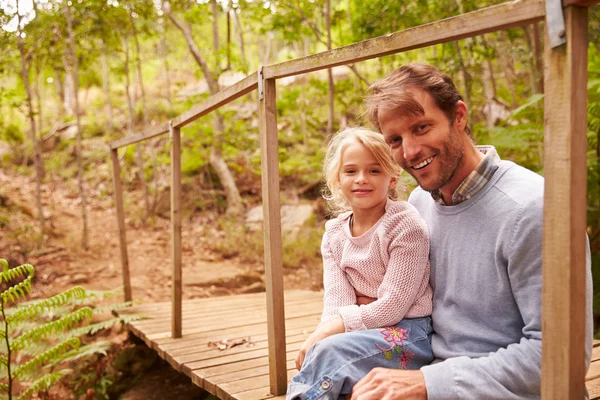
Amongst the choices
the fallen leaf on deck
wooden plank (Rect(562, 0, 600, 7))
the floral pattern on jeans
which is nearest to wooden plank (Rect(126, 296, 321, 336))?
the fallen leaf on deck

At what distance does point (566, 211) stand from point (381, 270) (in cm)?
105

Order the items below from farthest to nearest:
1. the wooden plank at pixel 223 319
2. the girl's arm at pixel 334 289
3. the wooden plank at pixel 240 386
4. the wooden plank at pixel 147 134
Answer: the wooden plank at pixel 223 319
the wooden plank at pixel 147 134
the wooden plank at pixel 240 386
the girl's arm at pixel 334 289

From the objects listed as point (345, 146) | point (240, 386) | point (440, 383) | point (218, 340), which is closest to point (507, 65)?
point (218, 340)

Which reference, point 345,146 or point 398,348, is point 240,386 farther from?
point 345,146

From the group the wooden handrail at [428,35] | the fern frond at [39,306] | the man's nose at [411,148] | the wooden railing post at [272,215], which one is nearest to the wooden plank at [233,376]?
the wooden railing post at [272,215]

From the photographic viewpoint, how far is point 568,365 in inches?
50.4

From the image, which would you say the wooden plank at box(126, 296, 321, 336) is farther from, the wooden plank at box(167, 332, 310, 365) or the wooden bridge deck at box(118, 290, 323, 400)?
the wooden plank at box(167, 332, 310, 365)

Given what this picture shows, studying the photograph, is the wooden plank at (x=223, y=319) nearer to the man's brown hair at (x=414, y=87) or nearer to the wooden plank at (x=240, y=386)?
the wooden plank at (x=240, y=386)

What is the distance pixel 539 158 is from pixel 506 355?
4.82m

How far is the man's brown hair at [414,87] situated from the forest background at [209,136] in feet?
8.95

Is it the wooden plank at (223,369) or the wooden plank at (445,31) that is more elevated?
the wooden plank at (445,31)

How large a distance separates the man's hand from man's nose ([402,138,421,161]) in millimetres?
746

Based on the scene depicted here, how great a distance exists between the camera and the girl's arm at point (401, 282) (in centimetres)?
205

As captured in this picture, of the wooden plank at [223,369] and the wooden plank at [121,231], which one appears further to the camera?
the wooden plank at [121,231]
